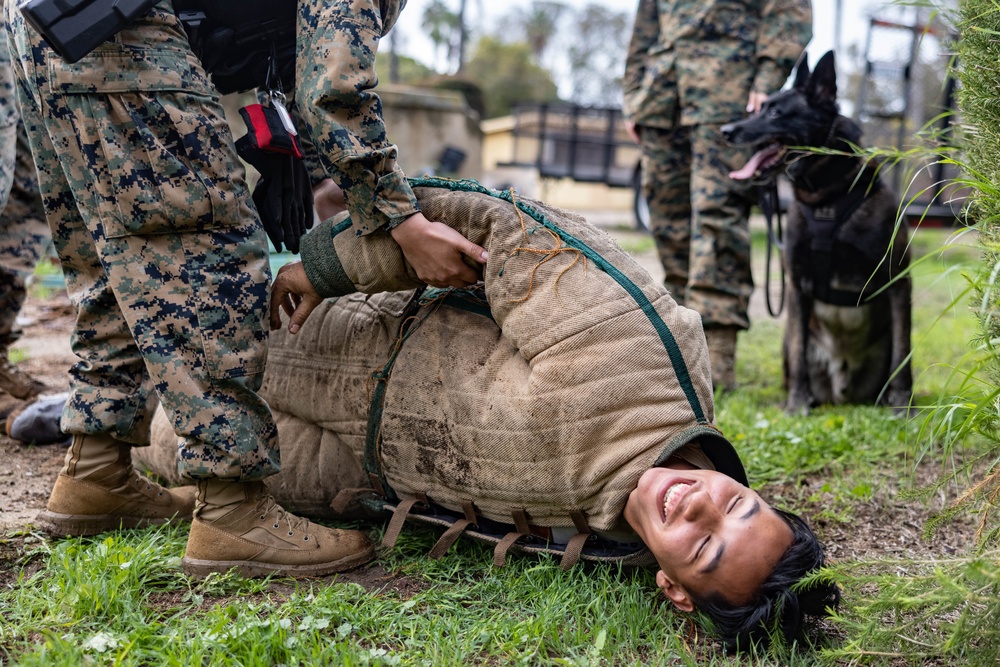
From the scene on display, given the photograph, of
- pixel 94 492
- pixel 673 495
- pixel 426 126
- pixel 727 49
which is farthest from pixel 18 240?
pixel 426 126

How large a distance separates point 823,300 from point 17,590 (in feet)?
12.4

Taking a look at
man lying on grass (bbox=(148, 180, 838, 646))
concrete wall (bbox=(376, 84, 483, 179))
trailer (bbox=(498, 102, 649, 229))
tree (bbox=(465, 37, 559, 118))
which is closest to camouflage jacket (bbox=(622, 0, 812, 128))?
man lying on grass (bbox=(148, 180, 838, 646))

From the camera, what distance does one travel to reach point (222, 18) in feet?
7.22

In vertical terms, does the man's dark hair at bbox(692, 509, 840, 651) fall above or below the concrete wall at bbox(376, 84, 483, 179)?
below

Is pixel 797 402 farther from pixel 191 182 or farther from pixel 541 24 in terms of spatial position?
pixel 541 24

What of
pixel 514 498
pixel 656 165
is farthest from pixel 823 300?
pixel 514 498

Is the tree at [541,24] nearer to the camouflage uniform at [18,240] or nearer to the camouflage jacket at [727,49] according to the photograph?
the camouflage jacket at [727,49]

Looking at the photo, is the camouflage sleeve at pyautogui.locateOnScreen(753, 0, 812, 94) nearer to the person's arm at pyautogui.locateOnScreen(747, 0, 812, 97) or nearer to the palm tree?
the person's arm at pyautogui.locateOnScreen(747, 0, 812, 97)

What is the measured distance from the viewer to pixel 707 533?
6.33 feet

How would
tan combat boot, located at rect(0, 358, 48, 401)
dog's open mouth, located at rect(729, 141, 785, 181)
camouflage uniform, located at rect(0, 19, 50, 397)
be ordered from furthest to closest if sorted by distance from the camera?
dog's open mouth, located at rect(729, 141, 785, 181) → tan combat boot, located at rect(0, 358, 48, 401) → camouflage uniform, located at rect(0, 19, 50, 397)

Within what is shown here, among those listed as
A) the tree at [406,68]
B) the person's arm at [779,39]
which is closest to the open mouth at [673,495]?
the person's arm at [779,39]

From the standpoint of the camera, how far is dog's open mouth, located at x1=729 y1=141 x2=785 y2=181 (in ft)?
13.5

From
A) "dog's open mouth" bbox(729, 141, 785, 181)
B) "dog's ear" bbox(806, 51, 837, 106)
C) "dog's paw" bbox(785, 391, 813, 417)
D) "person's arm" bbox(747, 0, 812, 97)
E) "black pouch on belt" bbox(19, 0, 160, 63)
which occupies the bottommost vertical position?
"dog's paw" bbox(785, 391, 813, 417)

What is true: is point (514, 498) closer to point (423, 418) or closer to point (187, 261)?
point (423, 418)
